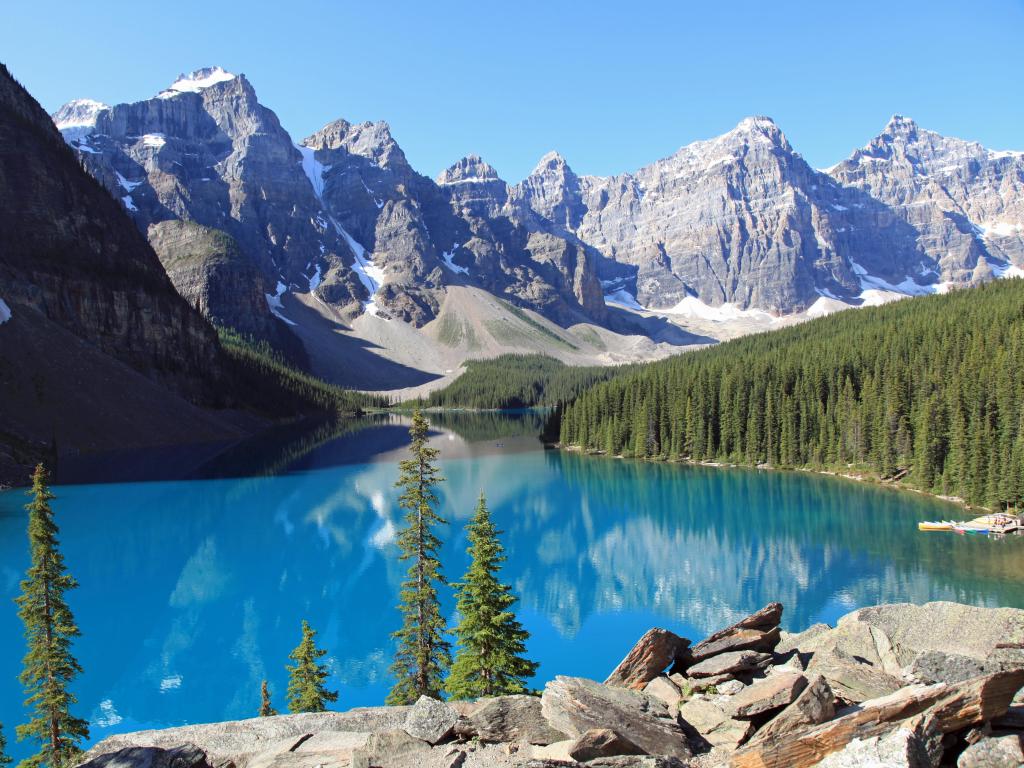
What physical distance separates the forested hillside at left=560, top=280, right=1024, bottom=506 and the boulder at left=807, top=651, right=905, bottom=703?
48.6 m

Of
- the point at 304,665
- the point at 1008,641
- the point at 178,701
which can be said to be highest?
the point at 1008,641

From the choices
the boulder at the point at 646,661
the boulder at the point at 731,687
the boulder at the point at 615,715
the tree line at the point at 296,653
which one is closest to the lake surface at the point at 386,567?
the tree line at the point at 296,653

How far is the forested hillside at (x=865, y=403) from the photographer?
5603 centimetres

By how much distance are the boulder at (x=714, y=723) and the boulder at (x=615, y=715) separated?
41cm

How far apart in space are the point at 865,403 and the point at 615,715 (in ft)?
234

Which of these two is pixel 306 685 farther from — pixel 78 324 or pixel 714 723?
pixel 78 324

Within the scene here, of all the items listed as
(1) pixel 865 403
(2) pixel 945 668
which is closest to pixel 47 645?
(2) pixel 945 668

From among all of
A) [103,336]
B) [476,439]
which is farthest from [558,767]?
[103,336]

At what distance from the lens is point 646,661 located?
12.6 meters

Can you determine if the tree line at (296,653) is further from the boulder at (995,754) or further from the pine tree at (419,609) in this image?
the boulder at (995,754)

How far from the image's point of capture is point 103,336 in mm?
122812

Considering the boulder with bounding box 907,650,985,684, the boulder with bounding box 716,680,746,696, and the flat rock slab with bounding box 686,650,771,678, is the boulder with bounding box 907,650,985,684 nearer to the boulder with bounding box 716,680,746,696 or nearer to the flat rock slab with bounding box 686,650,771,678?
the flat rock slab with bounding box 686,650,771,678

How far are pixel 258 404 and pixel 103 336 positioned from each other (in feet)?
122

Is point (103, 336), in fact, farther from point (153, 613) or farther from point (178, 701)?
point (178, 701)
